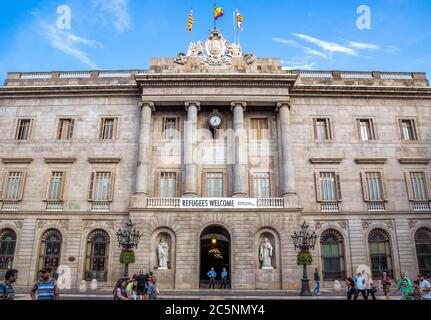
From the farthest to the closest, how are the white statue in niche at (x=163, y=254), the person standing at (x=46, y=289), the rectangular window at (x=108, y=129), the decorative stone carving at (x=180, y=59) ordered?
1. the decorative stone carving at (x=180, y=59)
2. the rectangular window at (x=108, y=129)
3. the white statue in niche at (x=163, y=254)
4. the person standing at (x=46, y=289)

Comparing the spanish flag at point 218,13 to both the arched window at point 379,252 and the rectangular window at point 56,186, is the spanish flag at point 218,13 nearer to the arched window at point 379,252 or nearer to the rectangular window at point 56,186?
the rectangular window at point 56,186

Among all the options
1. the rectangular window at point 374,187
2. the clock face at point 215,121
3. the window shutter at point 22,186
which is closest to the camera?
the rectangular window at point 374,187

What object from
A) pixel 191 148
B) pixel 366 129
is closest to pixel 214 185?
pixel 191 148

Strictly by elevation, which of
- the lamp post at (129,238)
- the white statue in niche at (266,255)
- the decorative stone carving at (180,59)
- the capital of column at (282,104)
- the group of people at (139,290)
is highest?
the decorative stone carving at (180,59)

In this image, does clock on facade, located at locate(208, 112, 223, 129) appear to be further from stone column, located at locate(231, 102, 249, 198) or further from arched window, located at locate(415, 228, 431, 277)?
arched window, located at locate(415, 228, 431, 277)

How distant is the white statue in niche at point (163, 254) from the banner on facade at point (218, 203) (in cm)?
328

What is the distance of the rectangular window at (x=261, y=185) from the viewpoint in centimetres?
2917

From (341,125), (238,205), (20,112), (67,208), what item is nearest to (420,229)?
(341,125)

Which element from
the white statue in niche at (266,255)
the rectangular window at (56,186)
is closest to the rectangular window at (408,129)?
the white statue in niche at (266,255)

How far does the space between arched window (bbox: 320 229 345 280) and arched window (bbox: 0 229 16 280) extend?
2558 cm

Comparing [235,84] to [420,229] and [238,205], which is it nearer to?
[238,205]

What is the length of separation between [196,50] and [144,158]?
11.2 m

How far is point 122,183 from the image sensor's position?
29.2m

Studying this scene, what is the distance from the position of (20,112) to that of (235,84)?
66.3 ft
